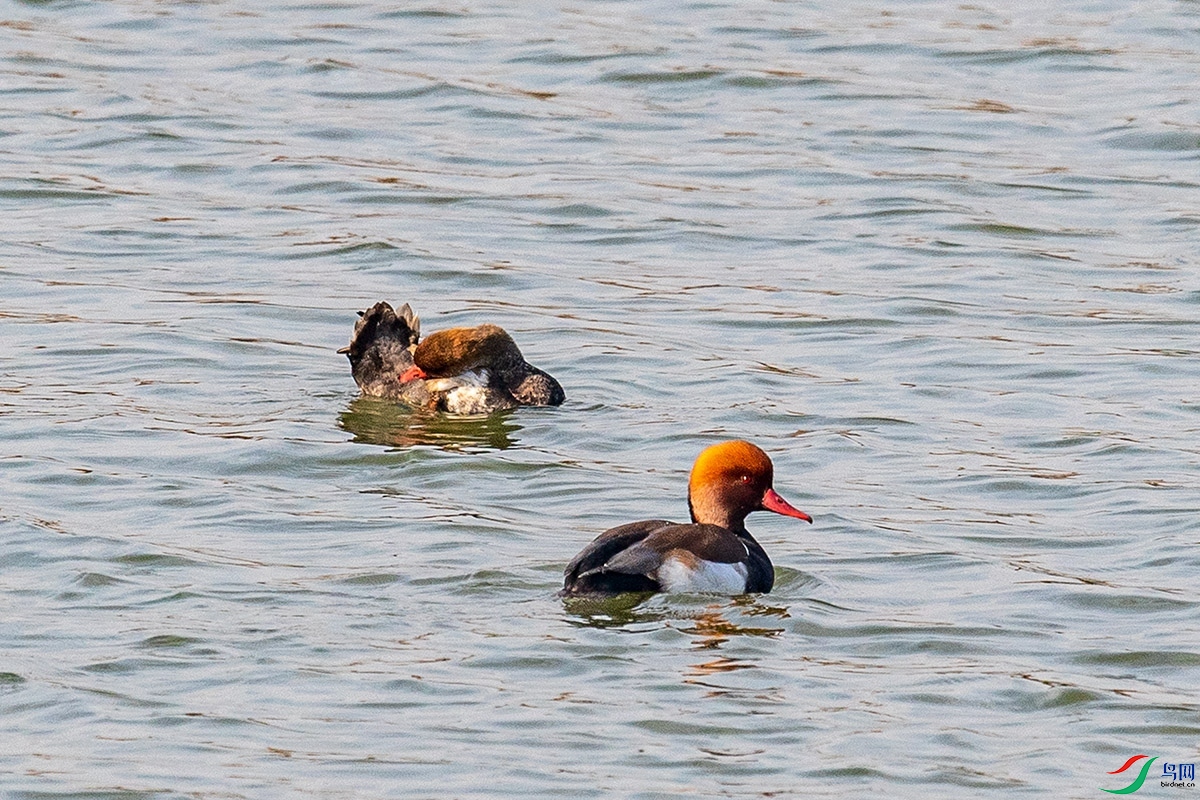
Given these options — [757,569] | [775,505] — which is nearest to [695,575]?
[757,569]

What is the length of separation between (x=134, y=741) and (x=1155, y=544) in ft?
16.0

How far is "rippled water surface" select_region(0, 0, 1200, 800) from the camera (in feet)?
26.7

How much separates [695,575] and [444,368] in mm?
4315

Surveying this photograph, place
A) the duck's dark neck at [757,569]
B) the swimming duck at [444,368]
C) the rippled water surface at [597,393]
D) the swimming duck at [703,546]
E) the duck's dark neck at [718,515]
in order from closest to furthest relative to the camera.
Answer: the rippled water surface at [597,393] < the swimming duck at [703,546] < the duck's dark neck at [757,569] < the duck's dark neck at [718,515] < the swimming duck at [444,368]

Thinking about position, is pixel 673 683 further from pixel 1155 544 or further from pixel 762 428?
pixel 762 428

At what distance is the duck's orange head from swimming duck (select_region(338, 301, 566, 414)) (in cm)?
334

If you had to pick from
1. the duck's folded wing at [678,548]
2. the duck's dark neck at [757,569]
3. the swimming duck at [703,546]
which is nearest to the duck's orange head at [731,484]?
the swimming duck at [703,546]

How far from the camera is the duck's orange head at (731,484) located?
993cm

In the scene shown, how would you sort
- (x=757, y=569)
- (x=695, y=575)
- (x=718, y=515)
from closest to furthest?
(x=695, y=575)
(x=757, y=569)
(x=718, y=515)

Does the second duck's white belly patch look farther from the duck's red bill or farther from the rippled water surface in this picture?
the duck's red bill

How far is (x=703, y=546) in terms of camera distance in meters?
9.45

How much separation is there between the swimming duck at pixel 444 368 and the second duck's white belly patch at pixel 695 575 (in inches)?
154

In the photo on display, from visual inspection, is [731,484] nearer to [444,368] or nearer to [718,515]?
[718,515]

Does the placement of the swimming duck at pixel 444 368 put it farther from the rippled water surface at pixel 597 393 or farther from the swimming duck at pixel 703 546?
the swimming duck at pixel 703 546
